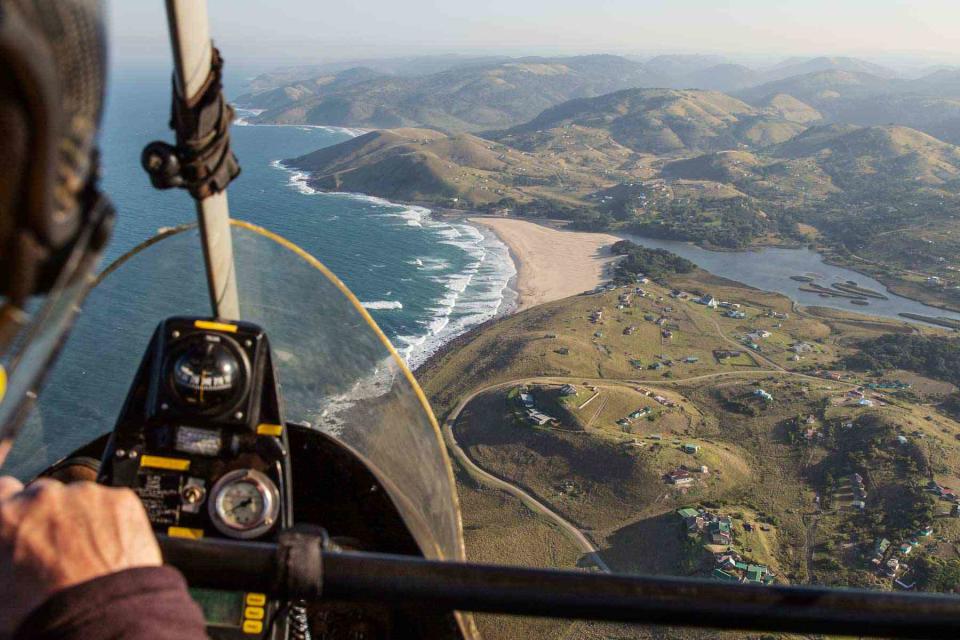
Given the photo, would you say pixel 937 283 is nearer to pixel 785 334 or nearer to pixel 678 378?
pixel 785 334

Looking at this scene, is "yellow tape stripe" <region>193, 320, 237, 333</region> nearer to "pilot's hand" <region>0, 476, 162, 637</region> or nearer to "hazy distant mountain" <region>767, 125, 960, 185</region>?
"pilot's hand" <region>0, 476, 162, 637</region>

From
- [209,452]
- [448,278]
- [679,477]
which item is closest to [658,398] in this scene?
[679,477]

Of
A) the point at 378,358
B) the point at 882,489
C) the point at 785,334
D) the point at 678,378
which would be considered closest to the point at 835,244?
the point at 785,334

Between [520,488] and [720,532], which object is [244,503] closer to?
[720,532]

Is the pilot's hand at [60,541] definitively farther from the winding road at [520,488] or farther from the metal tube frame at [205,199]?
the winding road at [520,488]

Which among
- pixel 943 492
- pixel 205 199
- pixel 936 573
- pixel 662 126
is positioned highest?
pixel 205 199

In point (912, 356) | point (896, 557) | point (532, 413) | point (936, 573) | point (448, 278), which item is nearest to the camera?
point (936, 573)
